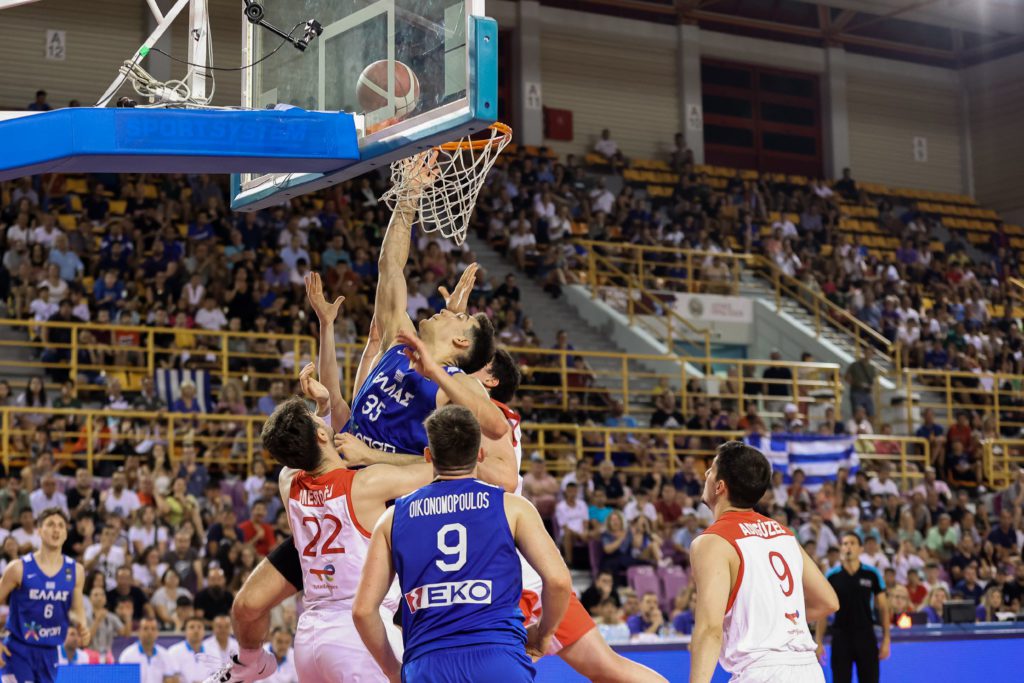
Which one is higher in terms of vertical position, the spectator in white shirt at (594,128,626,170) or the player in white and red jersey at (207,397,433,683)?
the spectator in white shirt at (594,128,626,170)

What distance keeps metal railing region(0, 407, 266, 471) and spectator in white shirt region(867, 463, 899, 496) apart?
355 inches

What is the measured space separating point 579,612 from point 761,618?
3.21 feet

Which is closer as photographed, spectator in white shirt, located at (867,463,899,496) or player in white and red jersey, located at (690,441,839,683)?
player in white and red jersey, located at (690,441,839,683)

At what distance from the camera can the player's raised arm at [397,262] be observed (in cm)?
714

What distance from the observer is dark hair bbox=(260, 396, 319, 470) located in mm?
6016

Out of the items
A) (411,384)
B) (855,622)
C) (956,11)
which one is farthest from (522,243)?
(411,384)

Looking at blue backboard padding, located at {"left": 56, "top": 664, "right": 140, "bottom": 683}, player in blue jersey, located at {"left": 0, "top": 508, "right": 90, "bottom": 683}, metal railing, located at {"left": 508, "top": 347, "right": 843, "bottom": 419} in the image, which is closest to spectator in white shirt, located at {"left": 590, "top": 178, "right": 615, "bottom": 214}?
metal railing, located at {"left": 508, "top": 347, "right": 843, "bottom": 419}

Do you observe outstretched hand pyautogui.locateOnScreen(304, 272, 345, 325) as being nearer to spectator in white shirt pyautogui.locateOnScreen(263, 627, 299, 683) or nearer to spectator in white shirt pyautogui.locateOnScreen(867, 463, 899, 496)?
spectator in white shirt pyautogui.locateOnScreen(263, 627, 299, 683)

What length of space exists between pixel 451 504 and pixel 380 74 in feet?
7.67

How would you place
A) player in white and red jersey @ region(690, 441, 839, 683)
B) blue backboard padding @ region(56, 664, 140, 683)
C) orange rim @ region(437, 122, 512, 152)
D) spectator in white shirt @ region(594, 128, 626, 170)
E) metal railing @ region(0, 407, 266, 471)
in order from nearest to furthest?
player in white and red jersey @ region(690, 441, 839, 683)
orange rim @ region(437, 122, 512, 152)
blue backboard padding @ region(56, 664, 140, 683)
metal railing @ region(0, 407, 266, 471)
spectator in white shirt @ region(594, 128, 626, 170)

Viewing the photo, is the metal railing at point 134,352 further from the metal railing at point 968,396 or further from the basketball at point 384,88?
the metal railing at point 968,396

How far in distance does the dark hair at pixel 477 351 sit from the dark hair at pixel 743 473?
1402 millimetres

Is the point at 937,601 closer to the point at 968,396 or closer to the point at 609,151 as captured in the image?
the point at 968,396

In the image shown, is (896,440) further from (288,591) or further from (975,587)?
(288,591)
